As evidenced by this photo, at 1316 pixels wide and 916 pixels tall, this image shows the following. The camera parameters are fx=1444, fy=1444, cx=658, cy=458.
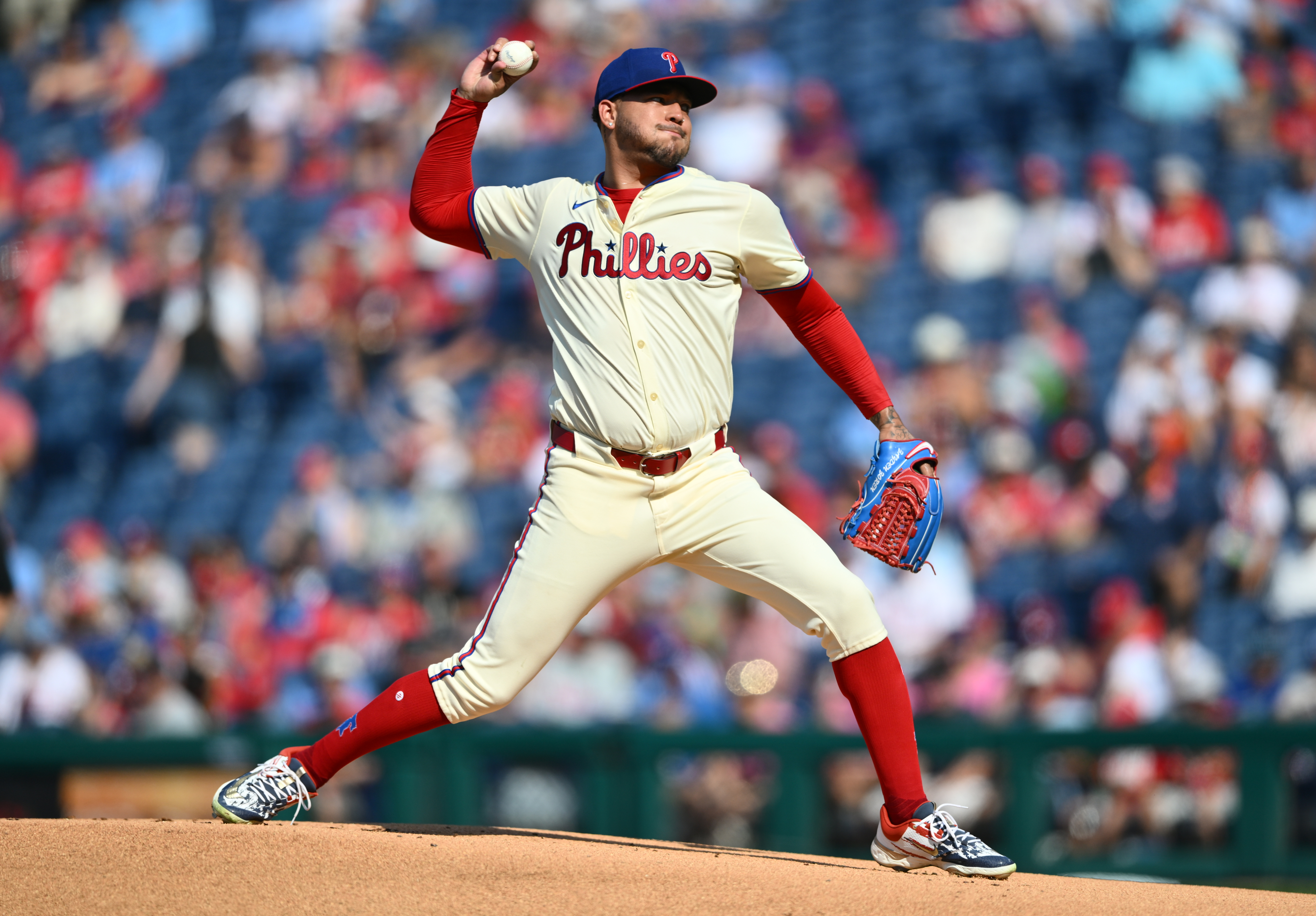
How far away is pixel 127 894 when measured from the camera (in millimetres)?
2879

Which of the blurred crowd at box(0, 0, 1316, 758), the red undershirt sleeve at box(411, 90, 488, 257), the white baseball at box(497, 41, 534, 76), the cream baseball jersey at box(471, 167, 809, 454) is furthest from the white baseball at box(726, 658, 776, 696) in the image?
the white baseball at box(497, 41, 534, 76)

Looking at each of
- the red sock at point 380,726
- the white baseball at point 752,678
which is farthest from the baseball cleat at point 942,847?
the white baseball at point 752,678

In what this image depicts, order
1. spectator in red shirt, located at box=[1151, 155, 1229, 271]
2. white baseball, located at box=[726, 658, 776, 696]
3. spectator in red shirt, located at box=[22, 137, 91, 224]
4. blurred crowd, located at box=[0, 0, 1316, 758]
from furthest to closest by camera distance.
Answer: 1. spectator in red shirt, located at box=[22, 137, 91, 224]
2. spectator in red shirt, located at box=[1151, 155, 1229, 271]
3. blurred crowd, located at box=[0, 0, 1316, 758]
4. white baseball, located at box=[726, 658, 776, 696]

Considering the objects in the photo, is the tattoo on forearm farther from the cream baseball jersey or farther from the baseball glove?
the cream baseball jersey

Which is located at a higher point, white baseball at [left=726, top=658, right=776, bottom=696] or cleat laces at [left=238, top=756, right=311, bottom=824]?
cleat laces at [left=238, top=756, right=311, bottom=824]

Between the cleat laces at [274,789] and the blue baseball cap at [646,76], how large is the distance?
1676mm

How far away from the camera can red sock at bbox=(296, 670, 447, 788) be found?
321 centimetres

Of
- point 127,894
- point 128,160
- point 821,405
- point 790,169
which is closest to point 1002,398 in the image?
point 821,405

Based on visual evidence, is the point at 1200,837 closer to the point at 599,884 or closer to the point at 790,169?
the point at 599,884

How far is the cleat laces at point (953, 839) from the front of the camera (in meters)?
3.13

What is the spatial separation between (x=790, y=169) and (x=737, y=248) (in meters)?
5.93

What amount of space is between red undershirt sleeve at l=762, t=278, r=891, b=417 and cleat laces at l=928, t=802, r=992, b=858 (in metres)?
0.92

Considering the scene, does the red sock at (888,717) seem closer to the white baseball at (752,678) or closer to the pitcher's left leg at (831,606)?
the pitcher's left leg at (831,606)

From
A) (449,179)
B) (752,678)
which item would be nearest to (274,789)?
(449,179)
